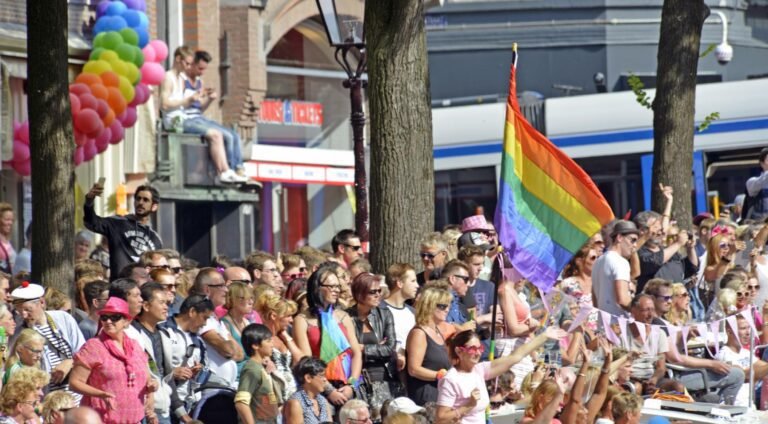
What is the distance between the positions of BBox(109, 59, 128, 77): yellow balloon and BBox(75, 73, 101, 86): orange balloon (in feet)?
1.38

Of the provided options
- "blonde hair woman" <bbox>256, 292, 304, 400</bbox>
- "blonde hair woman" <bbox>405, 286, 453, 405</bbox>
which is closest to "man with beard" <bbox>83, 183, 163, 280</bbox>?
"blonde hair woman" <bbox>256, 292, 304, 400</bbox>

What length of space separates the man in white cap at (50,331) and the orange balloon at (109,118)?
867 cm

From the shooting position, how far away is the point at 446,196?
Result: 97.9 feet

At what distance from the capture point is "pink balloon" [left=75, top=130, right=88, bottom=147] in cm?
1977

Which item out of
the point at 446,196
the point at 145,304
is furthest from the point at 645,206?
the point at 145,304

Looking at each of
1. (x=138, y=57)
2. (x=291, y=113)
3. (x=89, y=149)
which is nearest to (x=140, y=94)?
(x=138, y=57)

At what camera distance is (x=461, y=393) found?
1148 centimetres

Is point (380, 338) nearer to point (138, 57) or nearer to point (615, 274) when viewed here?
point (615, 274)

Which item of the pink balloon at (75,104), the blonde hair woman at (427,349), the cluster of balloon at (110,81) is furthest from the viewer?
the cluster of balloon at (110,81)

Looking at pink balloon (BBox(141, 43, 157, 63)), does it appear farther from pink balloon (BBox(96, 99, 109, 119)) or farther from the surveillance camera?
the surveillance camera

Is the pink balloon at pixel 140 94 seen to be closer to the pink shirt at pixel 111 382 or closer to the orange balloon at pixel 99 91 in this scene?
the orange balloon at pixel 99 91

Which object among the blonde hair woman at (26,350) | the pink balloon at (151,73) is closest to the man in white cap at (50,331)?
the blonde hair woman at (26,350)

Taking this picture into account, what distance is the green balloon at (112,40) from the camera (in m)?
21.3

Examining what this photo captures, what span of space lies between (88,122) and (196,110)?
5486mm
